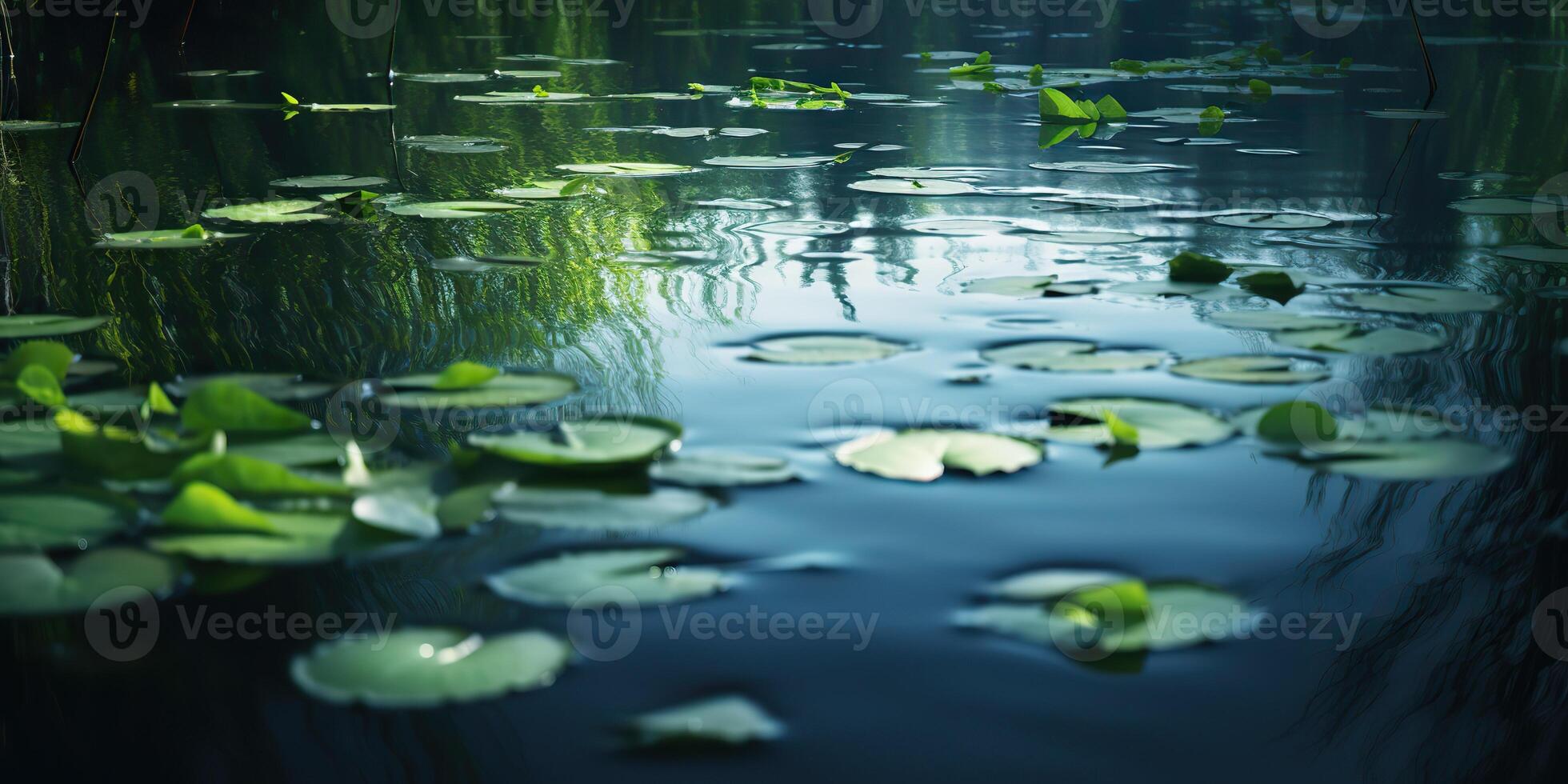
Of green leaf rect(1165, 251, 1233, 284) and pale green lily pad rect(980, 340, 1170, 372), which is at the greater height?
green leaf rect(1165, 251, 1233, 284)

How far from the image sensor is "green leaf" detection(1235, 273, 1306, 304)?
159 cm

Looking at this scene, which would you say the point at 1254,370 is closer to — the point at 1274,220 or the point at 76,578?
the point at 1274,220

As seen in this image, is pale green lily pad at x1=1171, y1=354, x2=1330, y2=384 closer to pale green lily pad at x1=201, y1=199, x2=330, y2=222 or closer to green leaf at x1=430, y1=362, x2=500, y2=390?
green leaf at x1=430, y1=362, x2=500, y2=390

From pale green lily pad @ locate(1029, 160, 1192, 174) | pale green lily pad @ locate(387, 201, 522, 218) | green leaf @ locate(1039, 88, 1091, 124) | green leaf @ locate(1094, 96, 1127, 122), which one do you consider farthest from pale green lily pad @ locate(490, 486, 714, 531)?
green leaf @ locate(1094, 96, 1127, 122)

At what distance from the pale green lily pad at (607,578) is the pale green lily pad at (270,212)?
137 cm

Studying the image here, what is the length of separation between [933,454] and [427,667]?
0.48 m

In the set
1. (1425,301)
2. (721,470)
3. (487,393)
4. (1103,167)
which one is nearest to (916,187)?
(1103,167)

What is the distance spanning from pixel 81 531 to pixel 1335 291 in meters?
1.42

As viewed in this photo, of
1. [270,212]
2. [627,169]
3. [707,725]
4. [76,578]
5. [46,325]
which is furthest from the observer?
[627,169]

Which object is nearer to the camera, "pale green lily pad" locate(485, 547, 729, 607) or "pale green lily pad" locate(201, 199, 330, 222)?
"pale green lily pad" locate(485, 547, 729, 607)

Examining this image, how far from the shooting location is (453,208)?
6.93 feet

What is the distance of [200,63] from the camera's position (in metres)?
4.86

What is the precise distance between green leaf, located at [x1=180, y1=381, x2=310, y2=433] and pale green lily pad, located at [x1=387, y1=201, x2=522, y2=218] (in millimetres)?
1074

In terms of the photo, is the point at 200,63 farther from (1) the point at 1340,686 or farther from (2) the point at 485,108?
(1) the point at 1340,686
